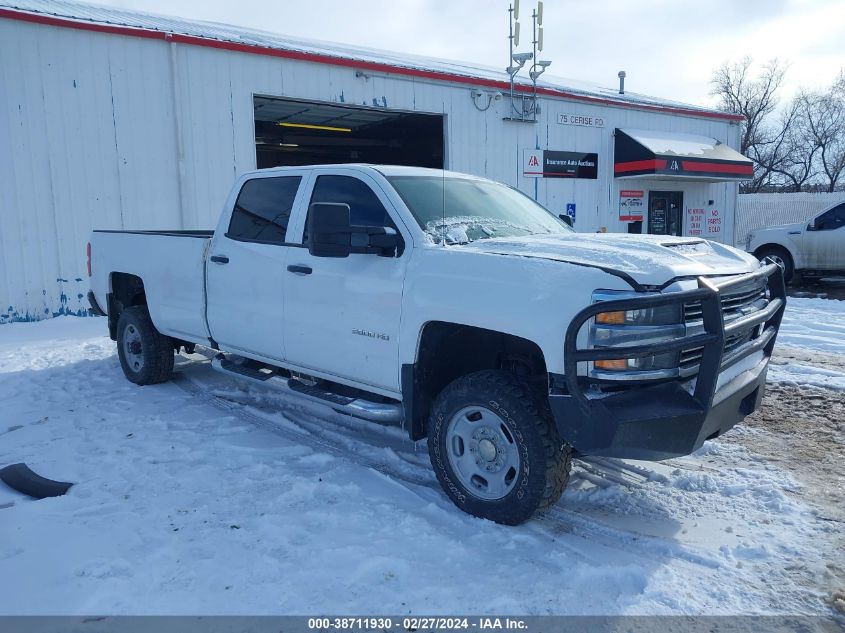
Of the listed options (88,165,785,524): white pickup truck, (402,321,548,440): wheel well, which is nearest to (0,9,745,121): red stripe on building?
(88,165,785,524): white pickup truck

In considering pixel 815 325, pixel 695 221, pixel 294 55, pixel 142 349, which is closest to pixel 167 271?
pixel 142 349

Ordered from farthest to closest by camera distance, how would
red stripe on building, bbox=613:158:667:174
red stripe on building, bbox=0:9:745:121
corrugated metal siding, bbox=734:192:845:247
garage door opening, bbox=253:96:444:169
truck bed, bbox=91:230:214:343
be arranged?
corrugated metal siding, bbox=734:192:845:247, red stripe on building, bbox=613:158:667:174, garage door opening, bbox=253:96:444:169, red stripe on building, bbox=0:9:745:121, truck bed, bbox=91:230:214:343

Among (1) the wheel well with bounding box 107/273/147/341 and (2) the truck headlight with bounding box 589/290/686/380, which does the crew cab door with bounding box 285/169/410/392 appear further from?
(1) the wheel well with bounding box 107/273/147/341

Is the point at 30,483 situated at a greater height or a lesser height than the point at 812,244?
lesser

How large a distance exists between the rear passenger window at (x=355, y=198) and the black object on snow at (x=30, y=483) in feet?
7.30

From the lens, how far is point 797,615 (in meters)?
2.83

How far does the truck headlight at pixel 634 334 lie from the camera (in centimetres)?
309

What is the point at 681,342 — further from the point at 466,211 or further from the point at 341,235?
the point at 341,235

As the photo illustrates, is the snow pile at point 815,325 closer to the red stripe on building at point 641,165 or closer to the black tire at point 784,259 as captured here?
the black tire at point 784,259

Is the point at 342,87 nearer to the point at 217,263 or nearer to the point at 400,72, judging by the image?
the point at 400,72

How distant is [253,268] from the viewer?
5098mm

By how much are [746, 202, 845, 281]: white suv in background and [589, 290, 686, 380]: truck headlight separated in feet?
36.5

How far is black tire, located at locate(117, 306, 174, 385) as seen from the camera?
6.50 meters

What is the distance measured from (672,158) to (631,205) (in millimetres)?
1658
